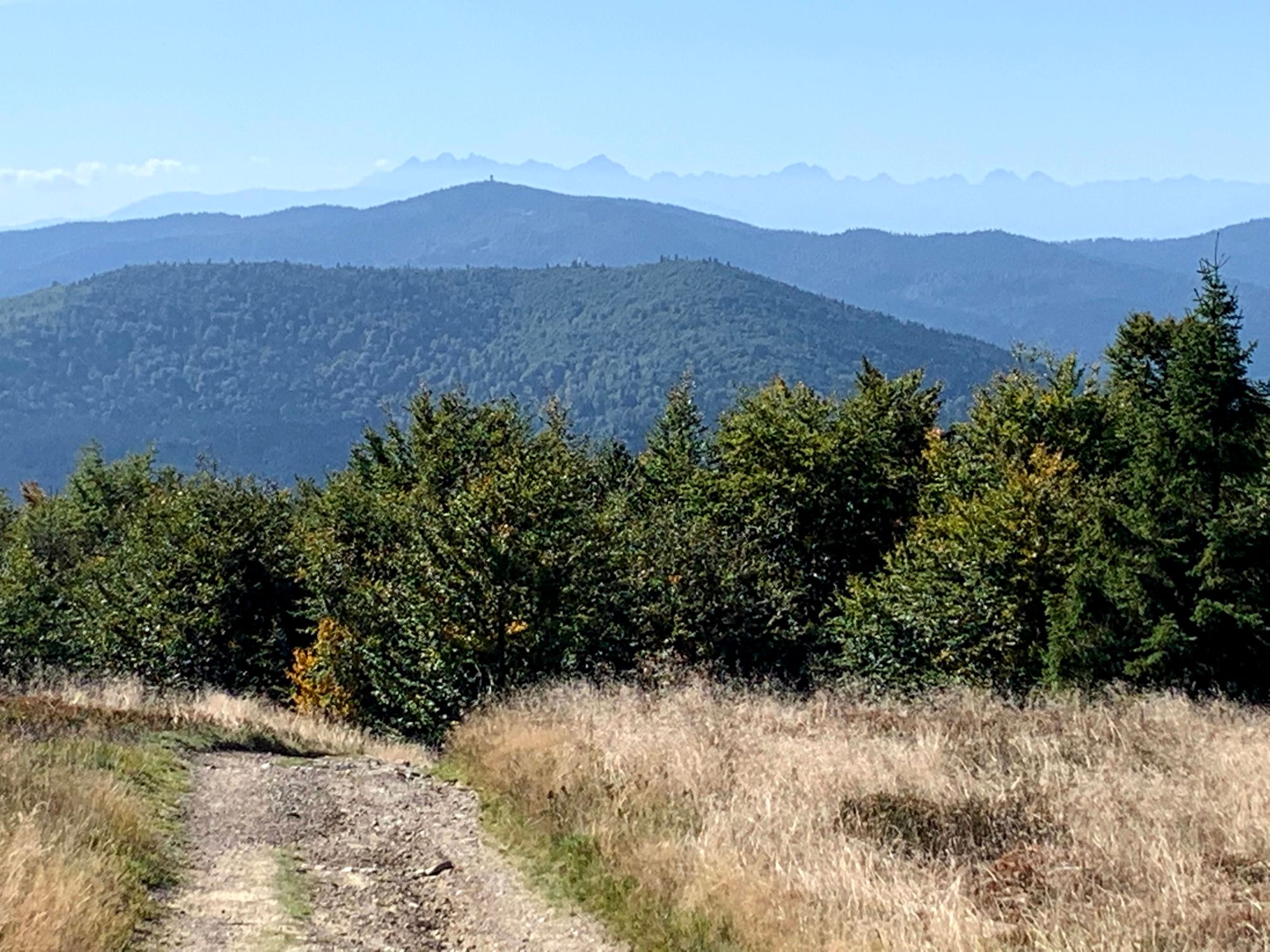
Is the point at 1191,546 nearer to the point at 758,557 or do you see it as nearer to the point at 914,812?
the point at 758,557

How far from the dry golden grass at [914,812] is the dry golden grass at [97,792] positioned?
3.38m

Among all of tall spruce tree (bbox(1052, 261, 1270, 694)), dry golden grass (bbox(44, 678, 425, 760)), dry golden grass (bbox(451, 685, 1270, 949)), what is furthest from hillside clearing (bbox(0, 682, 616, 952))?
tall spruce tree (bbox(1052, 261, 1270, 694))

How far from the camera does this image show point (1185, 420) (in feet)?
77.5

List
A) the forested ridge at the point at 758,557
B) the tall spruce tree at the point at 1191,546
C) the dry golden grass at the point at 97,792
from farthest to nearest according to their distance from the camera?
the forested ridge at the point at 758,557 < the tall spruce tree at the point at 1191,546 < the dry golden grass at the point at 97,792

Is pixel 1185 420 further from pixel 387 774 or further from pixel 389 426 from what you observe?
pixel 389 426

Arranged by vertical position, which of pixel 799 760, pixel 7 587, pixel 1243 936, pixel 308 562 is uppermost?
pixel 1243 936

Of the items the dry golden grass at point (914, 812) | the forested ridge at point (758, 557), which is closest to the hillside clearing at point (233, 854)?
the dry golden grass at point (914, 812)

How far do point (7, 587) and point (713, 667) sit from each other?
28.9m

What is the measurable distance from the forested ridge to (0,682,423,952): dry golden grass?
13.6ft

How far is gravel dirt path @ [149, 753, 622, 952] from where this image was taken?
8141 mm

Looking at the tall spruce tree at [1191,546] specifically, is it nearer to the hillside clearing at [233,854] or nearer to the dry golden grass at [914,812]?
the dry golden grass at [914,812]

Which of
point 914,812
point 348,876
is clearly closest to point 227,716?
point 348,876

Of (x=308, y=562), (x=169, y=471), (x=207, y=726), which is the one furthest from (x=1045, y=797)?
(x=169, y=471)

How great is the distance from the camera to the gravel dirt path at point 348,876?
26.7 ft
